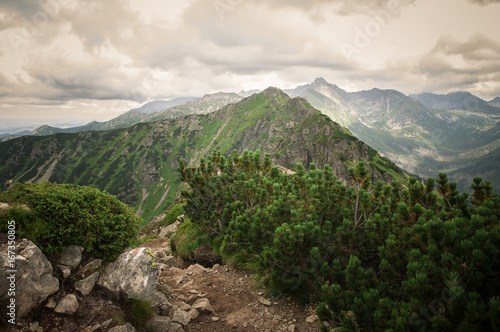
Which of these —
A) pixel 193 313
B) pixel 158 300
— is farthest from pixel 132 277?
pixel 193 313

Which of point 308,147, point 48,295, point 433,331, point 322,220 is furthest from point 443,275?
point 308,147

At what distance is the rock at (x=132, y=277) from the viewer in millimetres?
8609

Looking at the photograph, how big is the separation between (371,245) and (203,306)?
7606 millimetres

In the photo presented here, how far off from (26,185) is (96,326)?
5990mm

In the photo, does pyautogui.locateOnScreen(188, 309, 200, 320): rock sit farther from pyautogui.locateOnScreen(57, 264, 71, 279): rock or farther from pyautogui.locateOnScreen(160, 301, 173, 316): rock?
pyautogui.locateOnScreen(57, 264, 71, 279): rock

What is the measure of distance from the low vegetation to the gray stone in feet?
9.02

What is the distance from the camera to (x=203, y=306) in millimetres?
10016

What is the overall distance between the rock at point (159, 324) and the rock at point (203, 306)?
1.54 metres

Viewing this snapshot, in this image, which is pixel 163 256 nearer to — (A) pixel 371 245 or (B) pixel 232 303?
(B) pixel 232 303

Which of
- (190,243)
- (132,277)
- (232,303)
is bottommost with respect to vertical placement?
(232,303)

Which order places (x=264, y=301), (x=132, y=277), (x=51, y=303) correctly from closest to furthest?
1. (x=51, y=303)
2. (x=132, y=277)
3. (x=264, y=301)

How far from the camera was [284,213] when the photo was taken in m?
11.5

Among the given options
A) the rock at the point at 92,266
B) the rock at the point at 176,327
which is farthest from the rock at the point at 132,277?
the rock at the point at 176,327

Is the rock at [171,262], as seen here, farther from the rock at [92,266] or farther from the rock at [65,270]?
the rock at [65,270]
